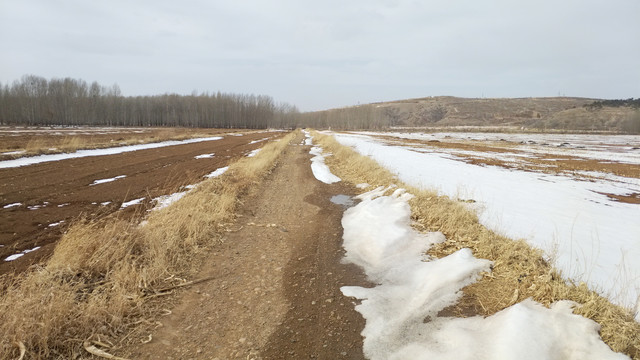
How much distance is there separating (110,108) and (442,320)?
122 metres

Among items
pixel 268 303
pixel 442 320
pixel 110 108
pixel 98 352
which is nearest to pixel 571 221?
pixel 442 320

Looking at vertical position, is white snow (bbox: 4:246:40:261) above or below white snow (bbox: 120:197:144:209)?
below

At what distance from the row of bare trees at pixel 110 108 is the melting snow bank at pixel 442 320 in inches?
4310

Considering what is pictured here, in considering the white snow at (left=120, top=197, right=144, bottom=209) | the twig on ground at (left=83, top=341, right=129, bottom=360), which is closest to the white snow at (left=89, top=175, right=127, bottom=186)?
the white snow at (left=120, top=197, right=144, bottom=209)

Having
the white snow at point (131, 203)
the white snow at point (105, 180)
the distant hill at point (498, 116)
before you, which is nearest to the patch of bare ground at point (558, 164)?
the white snow at point (131, 203)

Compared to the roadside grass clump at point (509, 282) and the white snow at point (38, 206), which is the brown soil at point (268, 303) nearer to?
the roadside grass clump at point (509, 282)

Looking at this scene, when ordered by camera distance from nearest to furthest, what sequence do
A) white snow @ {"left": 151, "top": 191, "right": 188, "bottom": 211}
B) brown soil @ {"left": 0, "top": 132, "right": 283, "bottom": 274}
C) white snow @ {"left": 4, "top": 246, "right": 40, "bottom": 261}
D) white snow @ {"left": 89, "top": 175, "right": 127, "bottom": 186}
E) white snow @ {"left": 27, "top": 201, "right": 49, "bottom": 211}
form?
white snow @ {"left": 4, "top": 246, "right": 40, "bottom": 261}, brown soil @ {"left": 0, "top": 132, "right": 283, "bottom": 274}, white snow @ {"left": 27, "top": 201, "right": 49, "bottom": 211}, white snow @ {"left": 151, "top": 191, "right": 188, "bottom": 211}, white snow @ {"left": 89, "top": 175, "right": 127, "bottom": 186}

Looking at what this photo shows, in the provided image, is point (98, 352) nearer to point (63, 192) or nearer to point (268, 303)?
point (268, 303)

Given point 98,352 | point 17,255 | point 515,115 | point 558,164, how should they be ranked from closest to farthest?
point 98,352, point 17,255, point 558,164, point 515,115

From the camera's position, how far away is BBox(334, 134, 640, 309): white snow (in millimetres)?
4815

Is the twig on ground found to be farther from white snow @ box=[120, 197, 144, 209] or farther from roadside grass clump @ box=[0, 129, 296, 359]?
white snow @ box=[120, 197, 144, 209]

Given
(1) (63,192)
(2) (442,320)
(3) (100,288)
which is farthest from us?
(1) (63,192)

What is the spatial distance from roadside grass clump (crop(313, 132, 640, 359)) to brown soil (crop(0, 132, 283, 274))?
669 cm

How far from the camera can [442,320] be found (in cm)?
362
